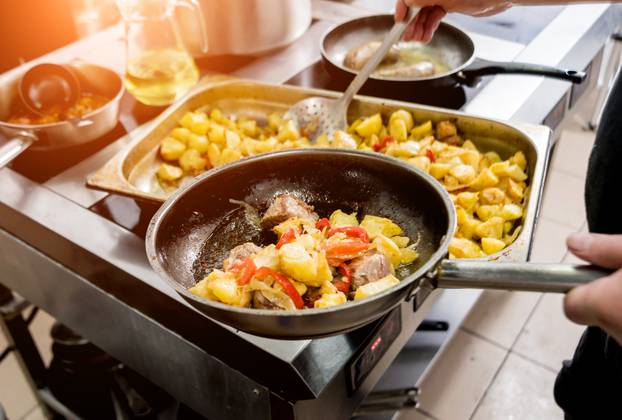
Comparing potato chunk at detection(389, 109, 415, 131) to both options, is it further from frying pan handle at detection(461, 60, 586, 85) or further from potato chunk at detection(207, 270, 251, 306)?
potato chunk at detection(207, 270, 251, 306)

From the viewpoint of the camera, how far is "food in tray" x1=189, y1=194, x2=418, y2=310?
0.65 m

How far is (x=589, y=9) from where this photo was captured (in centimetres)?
156

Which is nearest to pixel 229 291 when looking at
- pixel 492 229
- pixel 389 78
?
pixel 492 229

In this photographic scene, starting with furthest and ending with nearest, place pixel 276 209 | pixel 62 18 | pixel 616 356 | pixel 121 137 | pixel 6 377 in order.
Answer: pixel 62 18 < pixel 6 377 < pixel 121 137 < pixel 616 356 < pixel 276 209

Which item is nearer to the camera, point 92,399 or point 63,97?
point 63,97

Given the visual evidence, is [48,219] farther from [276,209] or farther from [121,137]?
[276,209]

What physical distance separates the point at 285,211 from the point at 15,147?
1.95 feet

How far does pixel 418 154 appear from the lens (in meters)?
1.07

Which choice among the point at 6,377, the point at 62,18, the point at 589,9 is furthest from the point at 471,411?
the point at 62,18

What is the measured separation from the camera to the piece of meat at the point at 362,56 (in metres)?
1.33

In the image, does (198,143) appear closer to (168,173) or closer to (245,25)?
(168,173)

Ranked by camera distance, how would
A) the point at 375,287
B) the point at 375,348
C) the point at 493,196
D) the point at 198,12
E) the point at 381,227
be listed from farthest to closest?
1. the point at 198,12
2. the point at 493,196
3. the point at 375,348
4. the point at 381,227
5. the point at 375,287

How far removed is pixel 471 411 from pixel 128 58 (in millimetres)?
1292

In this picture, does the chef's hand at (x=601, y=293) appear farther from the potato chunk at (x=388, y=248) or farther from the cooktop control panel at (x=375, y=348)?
the cooktop control panel at (x=375, y=348)
